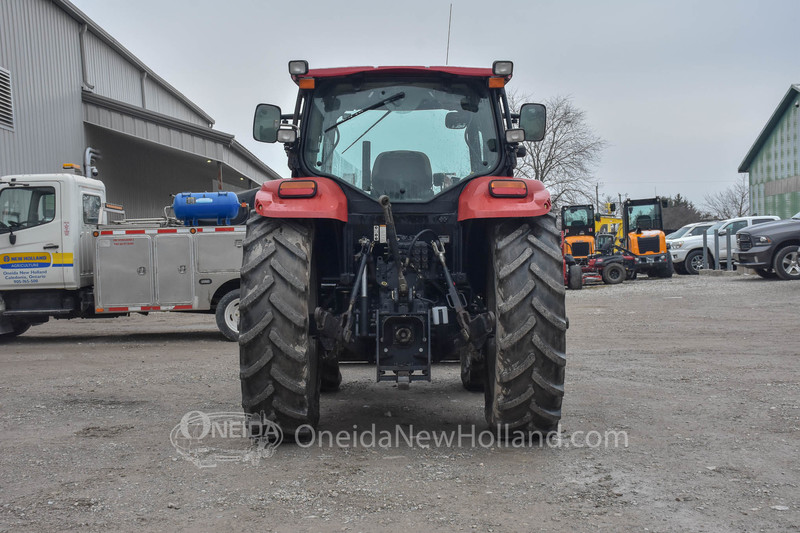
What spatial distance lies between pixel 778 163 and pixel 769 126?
2346mm

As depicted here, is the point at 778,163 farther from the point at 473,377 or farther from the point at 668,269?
the point at 473,377

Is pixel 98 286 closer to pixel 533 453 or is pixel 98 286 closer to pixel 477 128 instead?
pixel 477 128

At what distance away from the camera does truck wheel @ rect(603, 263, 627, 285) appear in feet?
77.9

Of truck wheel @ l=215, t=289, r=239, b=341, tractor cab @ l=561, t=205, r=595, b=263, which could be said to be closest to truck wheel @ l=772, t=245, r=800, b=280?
tractor cab @ l=561, t=205, r=595, b=263

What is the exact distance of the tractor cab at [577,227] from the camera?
24828mm

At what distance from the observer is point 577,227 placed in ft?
83.3

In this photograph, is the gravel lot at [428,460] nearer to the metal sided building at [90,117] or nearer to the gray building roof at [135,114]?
the metal sided building at [90,117]

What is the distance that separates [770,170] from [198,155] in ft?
113

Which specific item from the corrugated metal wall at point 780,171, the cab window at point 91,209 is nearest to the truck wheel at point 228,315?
the cab window at point 91,209

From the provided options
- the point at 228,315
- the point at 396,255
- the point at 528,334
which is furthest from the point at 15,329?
the point at 528,334

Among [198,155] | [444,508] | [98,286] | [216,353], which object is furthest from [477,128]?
[198,155]

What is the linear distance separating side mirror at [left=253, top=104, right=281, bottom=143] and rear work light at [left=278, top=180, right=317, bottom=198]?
3.24ft

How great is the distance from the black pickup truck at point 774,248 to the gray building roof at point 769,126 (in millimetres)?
24550

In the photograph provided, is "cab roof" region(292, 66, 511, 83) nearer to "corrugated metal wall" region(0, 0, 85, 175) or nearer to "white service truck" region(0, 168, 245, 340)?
"white service truck" region(0, 168, 245, 340)
